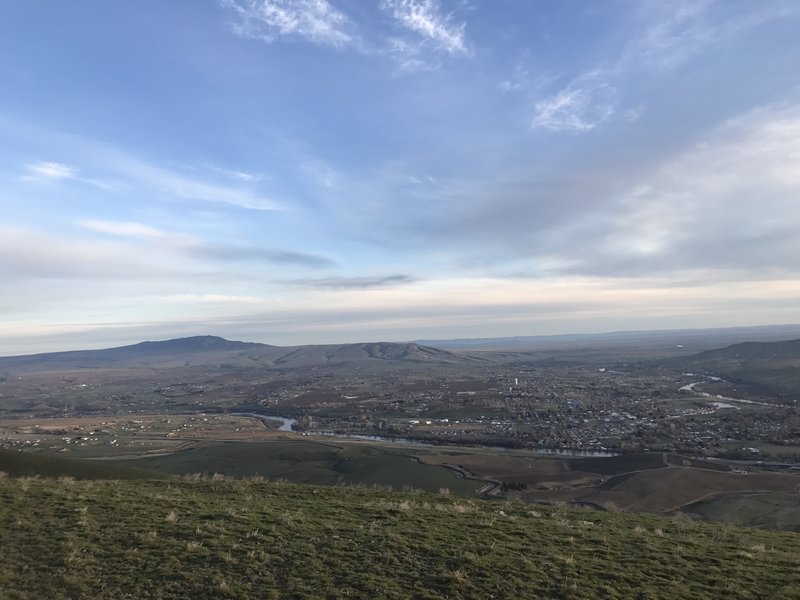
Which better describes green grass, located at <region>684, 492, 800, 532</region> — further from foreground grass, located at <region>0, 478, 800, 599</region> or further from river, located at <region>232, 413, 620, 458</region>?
river, located at <region>232, 413, 620, 458</region>

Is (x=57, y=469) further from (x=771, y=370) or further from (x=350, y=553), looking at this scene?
(x=771, y=370)

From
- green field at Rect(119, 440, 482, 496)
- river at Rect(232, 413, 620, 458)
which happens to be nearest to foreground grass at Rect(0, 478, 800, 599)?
green field at Rect(119, 440, 482, 496)

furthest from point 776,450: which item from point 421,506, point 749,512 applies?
point 421,506

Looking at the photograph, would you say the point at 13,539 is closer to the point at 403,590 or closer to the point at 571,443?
the point at 403,590

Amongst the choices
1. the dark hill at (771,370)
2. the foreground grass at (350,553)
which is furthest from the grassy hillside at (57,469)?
the dark hill at (771,370)

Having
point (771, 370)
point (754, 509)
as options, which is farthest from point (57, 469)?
point (771, 370)

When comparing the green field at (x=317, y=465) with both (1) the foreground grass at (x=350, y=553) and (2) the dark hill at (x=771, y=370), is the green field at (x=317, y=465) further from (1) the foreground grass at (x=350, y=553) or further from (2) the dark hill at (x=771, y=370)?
(2) the dark hill at (x=771, y=370)
